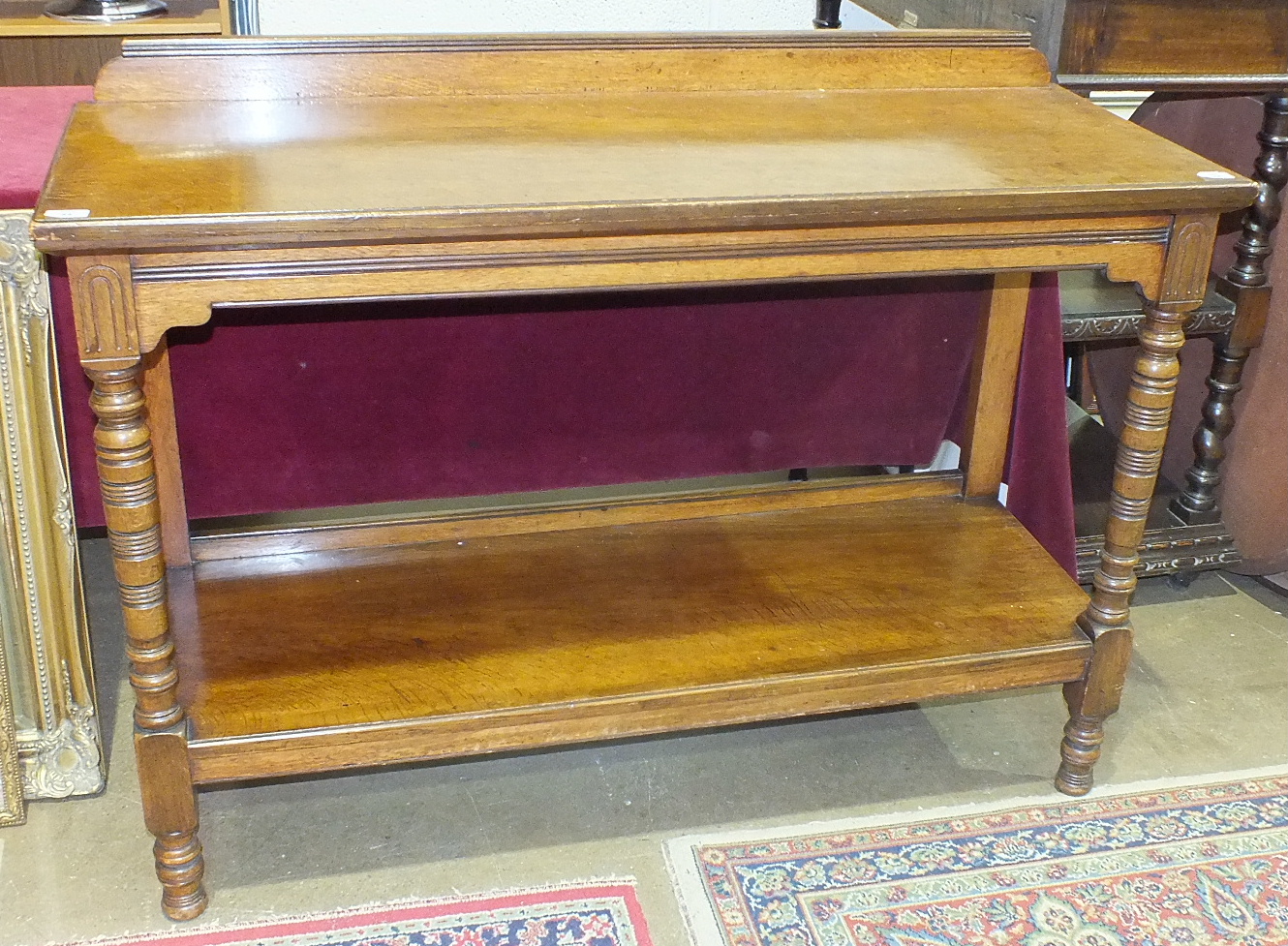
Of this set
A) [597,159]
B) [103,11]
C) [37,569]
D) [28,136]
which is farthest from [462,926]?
[103,11]

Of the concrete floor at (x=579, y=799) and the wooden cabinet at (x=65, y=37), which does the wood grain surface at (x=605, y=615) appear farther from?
the wooden cabinet at (x=65, y=37)

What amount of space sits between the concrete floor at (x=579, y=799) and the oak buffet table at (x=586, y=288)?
5.3 inches

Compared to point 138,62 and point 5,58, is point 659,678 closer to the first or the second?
point 138,62

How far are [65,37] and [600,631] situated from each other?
7.46 feet

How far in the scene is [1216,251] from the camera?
2449mm

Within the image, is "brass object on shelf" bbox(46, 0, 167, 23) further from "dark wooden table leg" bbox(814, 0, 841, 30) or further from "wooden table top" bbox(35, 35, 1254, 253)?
"wooden table top" bbox(35, 35, 1254, 253)

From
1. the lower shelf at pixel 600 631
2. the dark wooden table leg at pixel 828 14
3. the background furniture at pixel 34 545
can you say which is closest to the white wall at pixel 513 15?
the dark wooden table leg at pixel 828 14

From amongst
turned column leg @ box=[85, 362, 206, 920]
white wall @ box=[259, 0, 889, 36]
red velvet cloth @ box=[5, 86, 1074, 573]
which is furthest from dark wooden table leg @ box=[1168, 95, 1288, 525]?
turned column leg @ box=[85, 362, 206, 920]

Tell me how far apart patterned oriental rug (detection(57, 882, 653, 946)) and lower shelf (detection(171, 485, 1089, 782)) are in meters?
0.21

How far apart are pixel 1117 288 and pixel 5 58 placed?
8.61ft

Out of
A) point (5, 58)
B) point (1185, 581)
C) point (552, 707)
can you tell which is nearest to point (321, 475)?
point (552, 707)

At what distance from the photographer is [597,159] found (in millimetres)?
1558

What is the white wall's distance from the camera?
3229mm

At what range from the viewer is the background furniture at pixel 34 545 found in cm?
172
